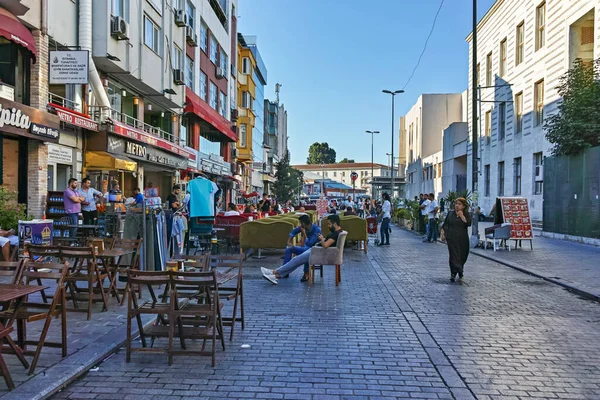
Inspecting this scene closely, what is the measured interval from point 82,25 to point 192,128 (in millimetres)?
14717

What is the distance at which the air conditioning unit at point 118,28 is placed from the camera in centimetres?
1669

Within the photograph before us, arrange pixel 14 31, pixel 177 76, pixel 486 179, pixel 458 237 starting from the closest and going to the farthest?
pixel 458 237 < pixel 14 31 < pixel 177 76 < pixel 486 179

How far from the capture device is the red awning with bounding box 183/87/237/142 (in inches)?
1054

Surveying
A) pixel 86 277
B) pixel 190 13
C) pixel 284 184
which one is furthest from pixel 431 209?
pixel 284 184

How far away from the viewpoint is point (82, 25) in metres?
15.8

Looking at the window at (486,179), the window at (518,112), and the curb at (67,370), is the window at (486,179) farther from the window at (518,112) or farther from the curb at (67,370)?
the curb at (67,370)

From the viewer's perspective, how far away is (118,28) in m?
16.7

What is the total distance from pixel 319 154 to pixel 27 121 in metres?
143

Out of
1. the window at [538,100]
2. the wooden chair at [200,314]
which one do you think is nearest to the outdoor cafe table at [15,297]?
the wooden chair at [200,314]

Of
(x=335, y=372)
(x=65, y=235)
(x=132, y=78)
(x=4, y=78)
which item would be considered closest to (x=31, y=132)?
(x=4, y=78)

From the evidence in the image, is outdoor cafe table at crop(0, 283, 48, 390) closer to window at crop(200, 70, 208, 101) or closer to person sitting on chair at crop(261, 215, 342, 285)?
person sitting on chair at crop(261, 215, 342, 285)

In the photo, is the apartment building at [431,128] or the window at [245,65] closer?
the window at [245,65]

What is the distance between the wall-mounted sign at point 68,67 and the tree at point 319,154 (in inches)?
5510

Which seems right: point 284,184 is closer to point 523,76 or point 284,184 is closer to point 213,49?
point 213,49
